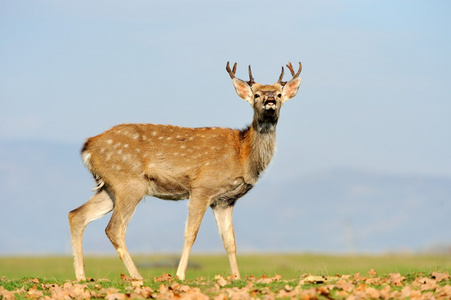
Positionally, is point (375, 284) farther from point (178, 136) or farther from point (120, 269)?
point (120, 269)

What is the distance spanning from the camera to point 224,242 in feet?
45.6

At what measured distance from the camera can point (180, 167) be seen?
13805 millimetres

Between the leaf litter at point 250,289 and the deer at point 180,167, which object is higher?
the deer at point 180,167

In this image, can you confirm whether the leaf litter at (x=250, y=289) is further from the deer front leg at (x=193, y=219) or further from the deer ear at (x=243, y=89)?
the deer ear at (x=243, y=89)

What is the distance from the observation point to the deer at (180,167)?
1348cm

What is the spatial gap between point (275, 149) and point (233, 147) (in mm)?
772

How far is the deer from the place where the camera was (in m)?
13.5

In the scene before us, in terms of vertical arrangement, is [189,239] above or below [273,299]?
above

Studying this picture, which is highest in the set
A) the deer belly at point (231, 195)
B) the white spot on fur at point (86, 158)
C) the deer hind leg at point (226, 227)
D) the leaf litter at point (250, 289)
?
the white spot on fur at point (86, 158)

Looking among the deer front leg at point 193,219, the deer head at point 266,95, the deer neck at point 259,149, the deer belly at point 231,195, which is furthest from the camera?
the deer neck at point 259,149

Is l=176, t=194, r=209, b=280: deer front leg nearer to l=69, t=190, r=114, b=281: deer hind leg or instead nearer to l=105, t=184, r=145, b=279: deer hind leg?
l=105, t=184, r=145, b=279: deer hind leg

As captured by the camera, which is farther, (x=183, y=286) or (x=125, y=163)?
(x=125, y=163)

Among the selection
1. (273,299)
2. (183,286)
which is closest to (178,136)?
(183,286)

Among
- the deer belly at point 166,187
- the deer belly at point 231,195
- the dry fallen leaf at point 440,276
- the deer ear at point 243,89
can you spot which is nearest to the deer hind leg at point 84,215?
the deer belly at point 166,187
